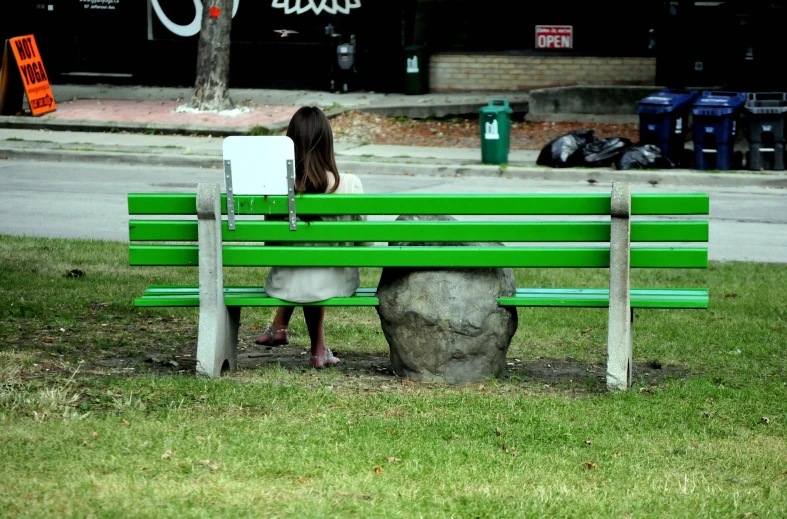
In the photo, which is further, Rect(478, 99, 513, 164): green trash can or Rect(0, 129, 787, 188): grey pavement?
Rect(478, 99, 513, 164): green trash can

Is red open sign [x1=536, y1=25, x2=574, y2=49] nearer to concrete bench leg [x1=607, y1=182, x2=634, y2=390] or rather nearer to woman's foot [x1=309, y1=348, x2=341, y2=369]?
woman's foot [x1=309, y1=348, x2=341, y2=369]

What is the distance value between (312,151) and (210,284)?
87cm

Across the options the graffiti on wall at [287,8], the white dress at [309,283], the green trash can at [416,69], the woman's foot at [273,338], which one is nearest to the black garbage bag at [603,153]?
the green trash can at [416,69]

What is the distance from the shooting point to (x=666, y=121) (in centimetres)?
1634

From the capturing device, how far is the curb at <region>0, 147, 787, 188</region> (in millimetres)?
15500

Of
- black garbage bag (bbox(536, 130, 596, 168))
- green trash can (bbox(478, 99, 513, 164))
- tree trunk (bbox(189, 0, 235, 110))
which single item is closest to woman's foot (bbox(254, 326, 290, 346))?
green trash can (bbox(478, 99, 513, 164))

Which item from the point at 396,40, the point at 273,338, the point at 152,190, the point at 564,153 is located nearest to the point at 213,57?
the point at 396,40

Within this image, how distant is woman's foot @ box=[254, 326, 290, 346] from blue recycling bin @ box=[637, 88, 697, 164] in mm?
10890

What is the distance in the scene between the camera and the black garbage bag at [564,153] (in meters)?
16.3

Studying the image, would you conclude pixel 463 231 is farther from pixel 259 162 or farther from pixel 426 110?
pixel 426 110

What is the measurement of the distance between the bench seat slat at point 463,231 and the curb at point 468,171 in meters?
10.2

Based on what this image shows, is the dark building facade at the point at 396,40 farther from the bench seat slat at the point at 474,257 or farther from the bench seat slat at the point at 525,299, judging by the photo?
the bench seat slat at the point at 474,257

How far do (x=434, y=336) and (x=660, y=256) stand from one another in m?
1.17

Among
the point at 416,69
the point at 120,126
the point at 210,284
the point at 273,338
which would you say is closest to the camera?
the point at 210,284
